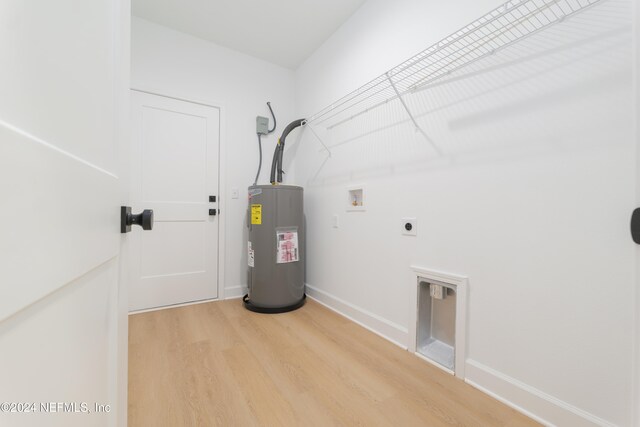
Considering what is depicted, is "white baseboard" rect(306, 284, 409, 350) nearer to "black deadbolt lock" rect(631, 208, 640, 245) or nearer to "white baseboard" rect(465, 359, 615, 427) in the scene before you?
"white baseboard" rect(465, 359, 615, 427)

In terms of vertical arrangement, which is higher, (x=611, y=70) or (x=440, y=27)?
(x=440, y=27)

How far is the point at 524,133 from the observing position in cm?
119

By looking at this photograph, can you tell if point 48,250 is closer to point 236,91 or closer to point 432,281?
point 432,281

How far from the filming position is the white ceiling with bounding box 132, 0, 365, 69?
6.88 feet

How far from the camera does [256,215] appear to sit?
2.32 m

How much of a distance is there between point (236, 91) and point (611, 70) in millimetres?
2677

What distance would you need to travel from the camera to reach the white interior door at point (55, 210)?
0.20 m

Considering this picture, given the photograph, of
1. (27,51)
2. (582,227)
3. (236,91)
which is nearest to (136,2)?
(236,91)

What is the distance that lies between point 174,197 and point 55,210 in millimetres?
2398

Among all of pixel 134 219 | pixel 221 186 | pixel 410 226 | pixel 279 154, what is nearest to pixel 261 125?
pixel 279 154

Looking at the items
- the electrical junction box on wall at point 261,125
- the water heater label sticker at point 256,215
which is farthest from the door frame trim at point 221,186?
the water heater label sticker at point 256,215

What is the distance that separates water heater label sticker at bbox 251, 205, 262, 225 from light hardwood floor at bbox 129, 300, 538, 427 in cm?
83

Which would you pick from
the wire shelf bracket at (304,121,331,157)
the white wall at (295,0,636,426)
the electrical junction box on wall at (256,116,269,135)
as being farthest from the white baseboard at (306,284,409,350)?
the electrical junction box on wall at (256,116,269,135)

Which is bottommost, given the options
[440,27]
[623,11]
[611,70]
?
[611,70]
